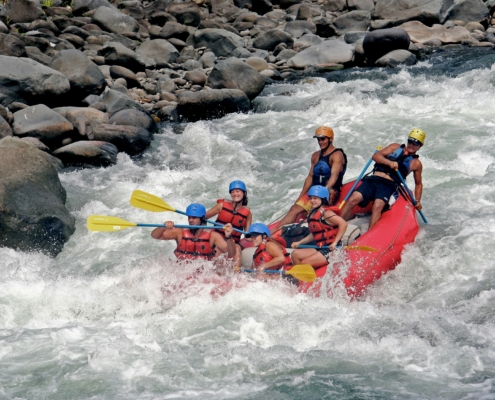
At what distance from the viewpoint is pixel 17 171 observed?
8031 mm

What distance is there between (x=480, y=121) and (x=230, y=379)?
7.26 metres

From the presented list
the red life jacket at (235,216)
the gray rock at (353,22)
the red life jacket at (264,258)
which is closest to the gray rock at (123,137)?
the red life jacket at (235,216)

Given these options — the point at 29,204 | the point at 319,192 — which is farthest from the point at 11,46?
the point at 319,192

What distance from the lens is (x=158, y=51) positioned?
612 inches

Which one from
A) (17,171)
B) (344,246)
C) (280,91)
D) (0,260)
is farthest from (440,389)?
(280,91)

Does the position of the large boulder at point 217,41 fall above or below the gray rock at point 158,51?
above

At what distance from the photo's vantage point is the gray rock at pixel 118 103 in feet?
37.5

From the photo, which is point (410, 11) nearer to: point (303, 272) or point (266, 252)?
point (266, 252)

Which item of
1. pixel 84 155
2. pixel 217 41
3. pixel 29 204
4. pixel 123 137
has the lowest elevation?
pixel 84 155

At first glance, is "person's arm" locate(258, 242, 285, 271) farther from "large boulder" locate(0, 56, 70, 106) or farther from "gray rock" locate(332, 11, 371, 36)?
"gray rock" locate(332, 11, 371, 36)

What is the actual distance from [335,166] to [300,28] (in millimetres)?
10596

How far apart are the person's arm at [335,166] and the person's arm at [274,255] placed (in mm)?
1264

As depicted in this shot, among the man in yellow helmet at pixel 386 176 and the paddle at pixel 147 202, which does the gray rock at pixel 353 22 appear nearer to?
the man in yellow helmet at pixel 386 176

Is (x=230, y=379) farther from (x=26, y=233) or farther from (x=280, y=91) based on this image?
(x=280, y=91)
